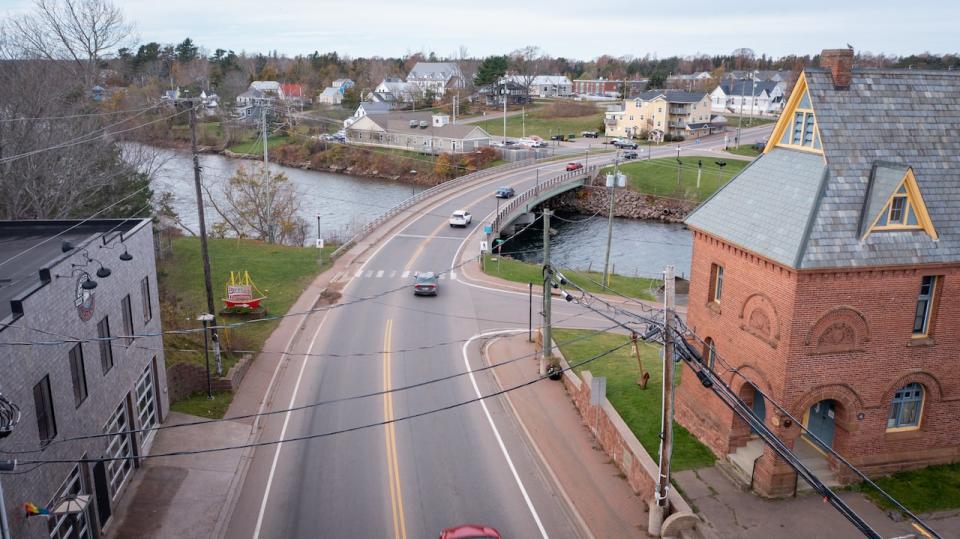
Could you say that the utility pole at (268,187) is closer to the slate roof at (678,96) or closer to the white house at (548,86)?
the slate roof at (678,96)

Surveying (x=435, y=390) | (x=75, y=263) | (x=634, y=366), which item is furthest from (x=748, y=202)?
(x=75, y=263)

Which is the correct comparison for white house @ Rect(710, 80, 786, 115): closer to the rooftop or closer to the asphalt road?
the asphalt road

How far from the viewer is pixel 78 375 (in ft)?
63.2

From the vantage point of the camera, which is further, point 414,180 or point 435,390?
point 414,180

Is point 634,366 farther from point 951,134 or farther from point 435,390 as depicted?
point 951,134

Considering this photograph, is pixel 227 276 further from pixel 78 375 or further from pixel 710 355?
pixel 710 355

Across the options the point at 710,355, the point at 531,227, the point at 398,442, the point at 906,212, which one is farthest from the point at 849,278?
the point at 531,227

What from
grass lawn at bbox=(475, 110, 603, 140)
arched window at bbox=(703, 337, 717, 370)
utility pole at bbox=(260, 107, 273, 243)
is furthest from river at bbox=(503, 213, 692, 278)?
grass lawn at bbox=(475, 110, 603, 140)

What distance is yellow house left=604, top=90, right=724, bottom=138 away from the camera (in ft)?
403

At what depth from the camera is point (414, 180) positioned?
103562 mm

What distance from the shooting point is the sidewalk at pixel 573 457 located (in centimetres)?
2094

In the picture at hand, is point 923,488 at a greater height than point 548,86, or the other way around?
point 548,86

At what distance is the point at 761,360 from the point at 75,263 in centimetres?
1898

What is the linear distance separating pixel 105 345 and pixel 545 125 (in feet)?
410
